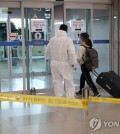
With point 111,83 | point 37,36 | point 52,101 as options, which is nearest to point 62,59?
point 111,83

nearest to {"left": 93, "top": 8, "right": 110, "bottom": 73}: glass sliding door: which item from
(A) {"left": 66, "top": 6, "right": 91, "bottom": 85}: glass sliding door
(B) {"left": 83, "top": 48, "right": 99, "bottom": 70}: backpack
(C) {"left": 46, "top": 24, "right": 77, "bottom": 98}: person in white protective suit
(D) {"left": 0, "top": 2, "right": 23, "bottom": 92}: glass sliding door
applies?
(A) {"left": 66, "top": 6, "right": 91, "bottom": 85}: glass sliding door

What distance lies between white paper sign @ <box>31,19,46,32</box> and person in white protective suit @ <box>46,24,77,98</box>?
184 centimetres

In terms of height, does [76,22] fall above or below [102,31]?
above

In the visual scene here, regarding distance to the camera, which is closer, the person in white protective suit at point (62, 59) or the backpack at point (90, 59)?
the person in white protective suit at point (62, 59)

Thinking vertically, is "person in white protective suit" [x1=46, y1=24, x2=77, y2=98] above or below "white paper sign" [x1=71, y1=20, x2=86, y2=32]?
below

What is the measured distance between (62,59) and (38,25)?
226 cm

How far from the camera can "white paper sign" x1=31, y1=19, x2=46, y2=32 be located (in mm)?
8820

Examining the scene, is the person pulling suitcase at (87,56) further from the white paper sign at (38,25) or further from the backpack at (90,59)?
the white paper sign at (38,25)

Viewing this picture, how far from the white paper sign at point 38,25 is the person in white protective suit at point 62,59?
72.3 inches

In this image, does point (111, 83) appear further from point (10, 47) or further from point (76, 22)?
point (10, 47)

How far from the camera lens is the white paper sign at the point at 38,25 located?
28.9 ft

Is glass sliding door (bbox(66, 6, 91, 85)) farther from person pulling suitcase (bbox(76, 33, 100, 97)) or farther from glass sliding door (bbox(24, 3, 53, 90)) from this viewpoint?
person pulling suitcase (bbox(76, 33, 100, 97))

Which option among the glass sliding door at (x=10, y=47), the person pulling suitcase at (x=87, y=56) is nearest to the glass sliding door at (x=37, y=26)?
the glass sliding door at (x=10, y=47)

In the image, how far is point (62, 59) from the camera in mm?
6922
